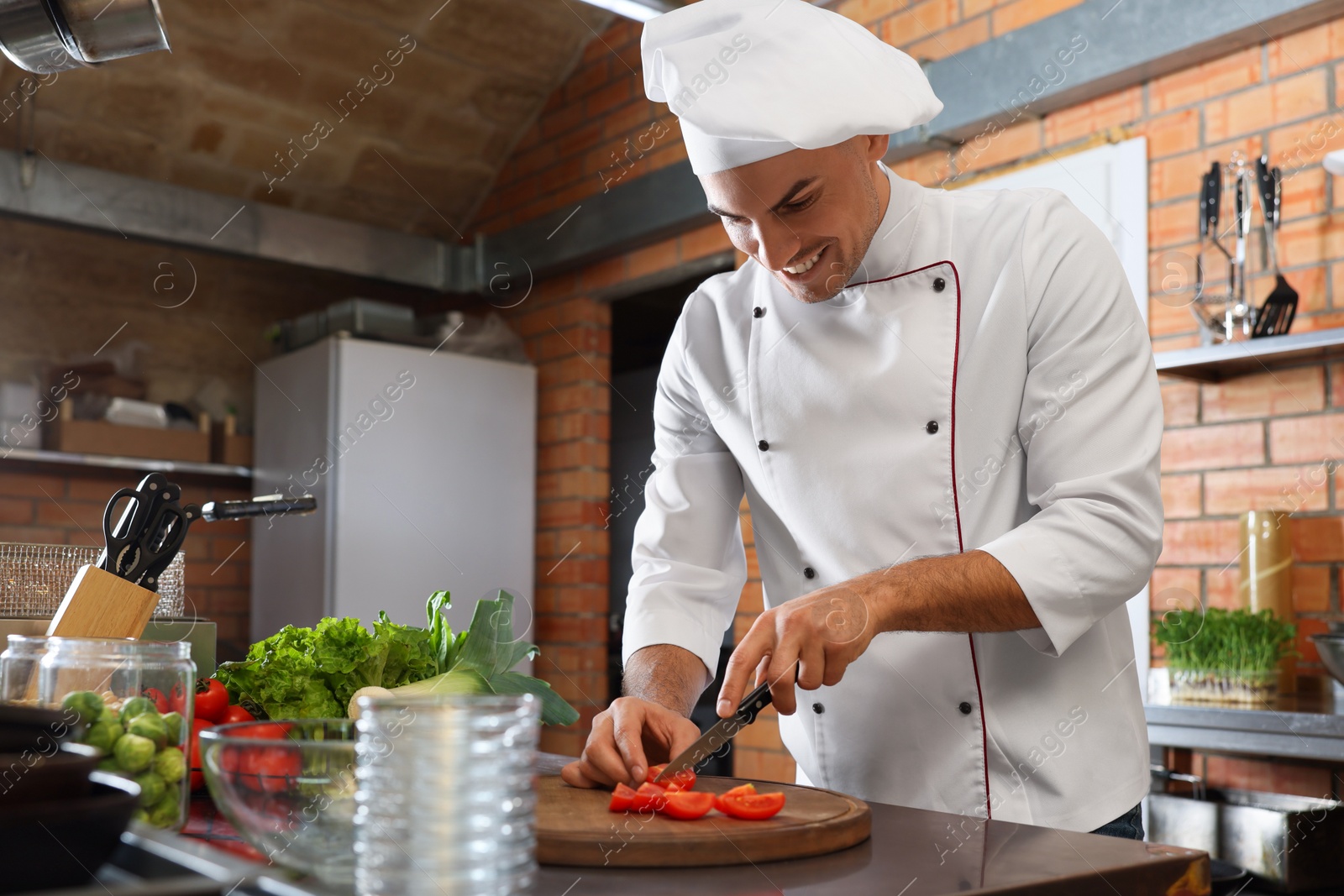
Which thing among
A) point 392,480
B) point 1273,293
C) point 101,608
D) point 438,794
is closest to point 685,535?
point 101,608

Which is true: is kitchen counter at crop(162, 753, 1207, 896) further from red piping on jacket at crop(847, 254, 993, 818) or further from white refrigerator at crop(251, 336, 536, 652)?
white refrigerator at crop(251, 336, 536, 652)

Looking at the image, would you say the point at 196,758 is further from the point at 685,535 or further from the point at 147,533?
the point at 685,535

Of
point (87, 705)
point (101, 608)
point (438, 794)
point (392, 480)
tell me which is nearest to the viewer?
point (438, 794)

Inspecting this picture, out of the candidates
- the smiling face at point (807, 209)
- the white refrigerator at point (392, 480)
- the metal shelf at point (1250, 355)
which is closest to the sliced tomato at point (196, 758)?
the smiling face at point (807, 209)

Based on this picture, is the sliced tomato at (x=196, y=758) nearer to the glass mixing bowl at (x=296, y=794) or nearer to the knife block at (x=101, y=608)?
the knife block at (x=101, y=608)

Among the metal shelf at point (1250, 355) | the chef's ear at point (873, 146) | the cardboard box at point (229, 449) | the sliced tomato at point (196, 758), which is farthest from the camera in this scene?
the cardboard box at point (229, 449)

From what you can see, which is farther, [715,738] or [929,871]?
[715,738]

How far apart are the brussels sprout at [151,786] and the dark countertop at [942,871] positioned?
287mm

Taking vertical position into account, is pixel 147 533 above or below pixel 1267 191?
below

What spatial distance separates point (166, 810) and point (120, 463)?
3.26m

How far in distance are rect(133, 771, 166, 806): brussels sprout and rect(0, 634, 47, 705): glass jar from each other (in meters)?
0.18

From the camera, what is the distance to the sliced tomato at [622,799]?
3.16 ft

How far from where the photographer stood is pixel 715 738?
1.09 m

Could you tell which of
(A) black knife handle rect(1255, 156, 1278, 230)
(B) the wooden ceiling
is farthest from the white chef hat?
(B) the wooden ceiling
